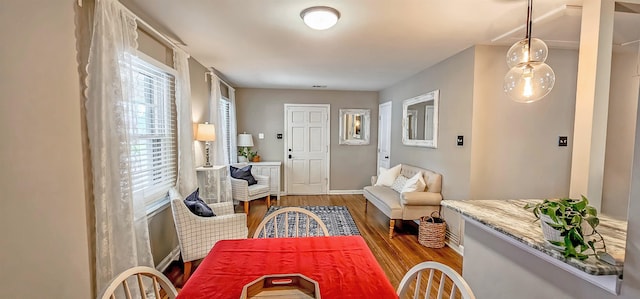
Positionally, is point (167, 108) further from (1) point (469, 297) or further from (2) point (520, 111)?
(2) point (520, 111)

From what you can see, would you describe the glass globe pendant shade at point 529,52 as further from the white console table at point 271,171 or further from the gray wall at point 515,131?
the white console table at point 271,171

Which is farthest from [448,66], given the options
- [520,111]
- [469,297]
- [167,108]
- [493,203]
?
[167,108]

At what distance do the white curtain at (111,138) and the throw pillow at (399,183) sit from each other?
3.35 meters

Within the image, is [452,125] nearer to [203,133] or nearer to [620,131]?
[620,131]

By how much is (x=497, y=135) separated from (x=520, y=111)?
1.21ft

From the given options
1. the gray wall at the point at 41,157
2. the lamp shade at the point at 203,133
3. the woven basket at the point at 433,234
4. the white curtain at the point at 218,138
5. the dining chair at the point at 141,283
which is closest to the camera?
the dining chair at the point at 141,283

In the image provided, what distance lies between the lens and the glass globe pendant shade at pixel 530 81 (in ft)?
5.91

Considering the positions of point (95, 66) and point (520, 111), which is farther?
point (520, 111)

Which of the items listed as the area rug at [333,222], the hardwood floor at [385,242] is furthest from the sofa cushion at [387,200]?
the area rug at [333,222]

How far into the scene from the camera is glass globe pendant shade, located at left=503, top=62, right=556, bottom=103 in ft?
5.91

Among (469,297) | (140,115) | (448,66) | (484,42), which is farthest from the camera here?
(448,66)

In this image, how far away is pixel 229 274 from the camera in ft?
3.88

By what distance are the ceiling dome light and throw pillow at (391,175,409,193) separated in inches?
109

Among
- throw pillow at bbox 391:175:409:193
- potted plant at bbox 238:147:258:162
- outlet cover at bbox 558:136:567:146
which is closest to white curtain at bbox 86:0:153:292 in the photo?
throw pillow at bbox 391:175:409:193
